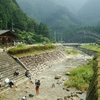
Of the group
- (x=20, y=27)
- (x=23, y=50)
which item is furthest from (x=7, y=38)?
(x=20, y=27)

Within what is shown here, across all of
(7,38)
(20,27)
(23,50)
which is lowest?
(23,50)

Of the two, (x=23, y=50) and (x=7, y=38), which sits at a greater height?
(x=7, y=38)

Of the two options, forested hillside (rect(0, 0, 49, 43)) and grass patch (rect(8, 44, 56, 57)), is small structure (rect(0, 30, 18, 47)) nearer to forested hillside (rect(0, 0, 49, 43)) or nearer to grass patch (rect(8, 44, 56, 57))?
grass patch (rect(8, 44, 56, 57))

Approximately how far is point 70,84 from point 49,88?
3300 millimetres

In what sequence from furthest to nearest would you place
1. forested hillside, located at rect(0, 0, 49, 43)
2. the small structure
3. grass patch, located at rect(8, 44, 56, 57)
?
forested hillside, located at rect(0, 0, 49, 43)
the small structure
grass patch, located at rect(8, 44, 56, 57)

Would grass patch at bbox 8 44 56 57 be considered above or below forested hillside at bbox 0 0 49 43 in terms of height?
below

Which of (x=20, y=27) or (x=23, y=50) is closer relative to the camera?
(x=23, y=50)

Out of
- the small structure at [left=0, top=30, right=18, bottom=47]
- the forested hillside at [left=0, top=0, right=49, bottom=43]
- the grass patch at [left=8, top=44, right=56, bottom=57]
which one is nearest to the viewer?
the grass patch at [left=8, top=44, right=56, bottom=57]

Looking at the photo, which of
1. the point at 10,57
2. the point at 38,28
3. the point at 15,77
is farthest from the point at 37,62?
the point at 38,28

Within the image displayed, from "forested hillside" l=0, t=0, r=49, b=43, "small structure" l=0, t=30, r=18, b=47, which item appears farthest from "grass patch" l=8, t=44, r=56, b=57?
"forested hillside" l=0, t=0, r=49, b=43

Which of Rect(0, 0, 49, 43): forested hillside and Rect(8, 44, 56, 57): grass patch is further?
Rect(0, 0, 49, 43): forested hillside

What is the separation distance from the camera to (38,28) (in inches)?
4437

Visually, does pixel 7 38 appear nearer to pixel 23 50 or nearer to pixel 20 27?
pixel 23 50

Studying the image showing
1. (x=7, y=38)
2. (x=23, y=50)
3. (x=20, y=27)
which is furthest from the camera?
(x=20, y=27)
